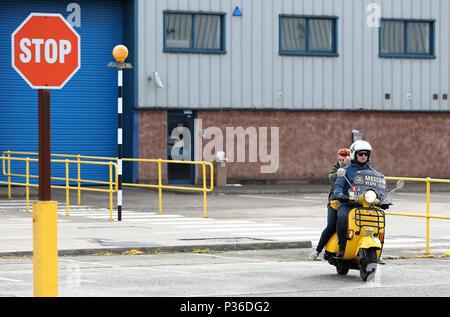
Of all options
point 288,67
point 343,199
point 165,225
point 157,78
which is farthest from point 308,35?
point 343,199

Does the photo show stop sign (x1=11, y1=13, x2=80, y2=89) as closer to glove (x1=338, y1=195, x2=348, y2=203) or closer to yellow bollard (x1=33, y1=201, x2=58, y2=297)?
yellow bollard (x1=33, y1=201, x2=58, y2=297)

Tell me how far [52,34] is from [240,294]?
3.84m

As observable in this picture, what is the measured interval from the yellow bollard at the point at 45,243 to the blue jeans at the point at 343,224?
5.03 metres

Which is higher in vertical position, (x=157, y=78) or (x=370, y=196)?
(x=157, y=78)

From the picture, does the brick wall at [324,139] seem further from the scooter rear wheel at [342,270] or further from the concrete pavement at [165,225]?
the scooter rear wheel at [342,270]

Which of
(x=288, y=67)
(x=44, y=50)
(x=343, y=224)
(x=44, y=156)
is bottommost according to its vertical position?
(x=343, y=224)

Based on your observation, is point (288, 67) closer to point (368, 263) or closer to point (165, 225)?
point (165, 225)

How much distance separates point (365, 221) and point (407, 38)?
25.6 meters

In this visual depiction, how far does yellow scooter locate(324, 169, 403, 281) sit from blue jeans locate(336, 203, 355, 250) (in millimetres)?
83

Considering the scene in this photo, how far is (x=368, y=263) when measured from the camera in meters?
12.2

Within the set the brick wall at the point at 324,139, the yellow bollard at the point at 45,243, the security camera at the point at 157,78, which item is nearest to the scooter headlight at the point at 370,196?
the yellow bollard at the point at 45,243

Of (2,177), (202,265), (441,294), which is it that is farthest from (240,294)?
(2,177)

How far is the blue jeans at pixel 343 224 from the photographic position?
12659mm
